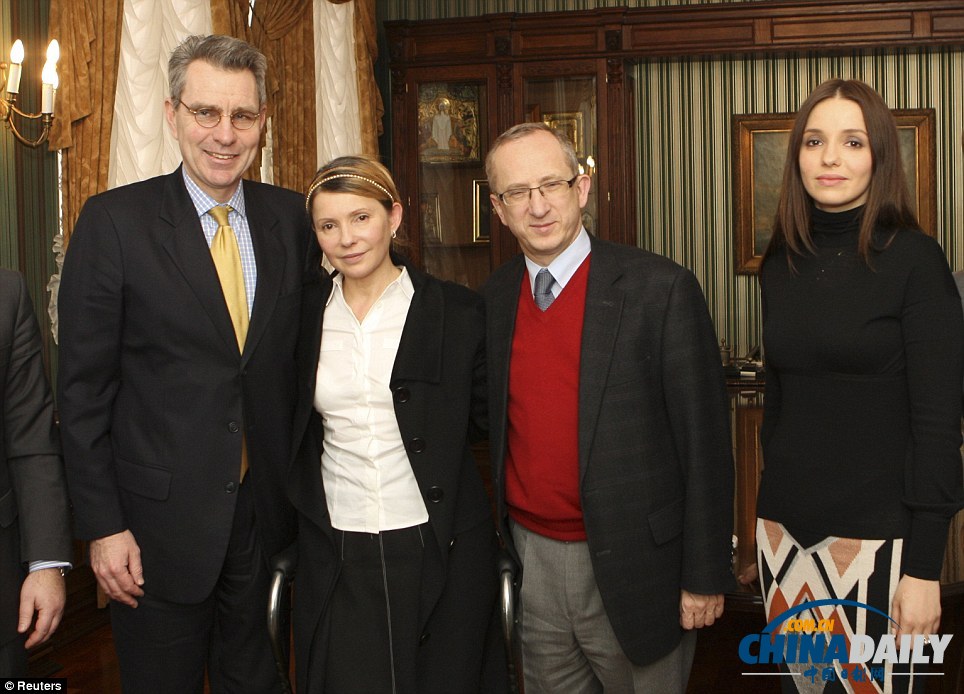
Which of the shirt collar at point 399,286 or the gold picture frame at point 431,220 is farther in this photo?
the gold picture frame at point 431,220

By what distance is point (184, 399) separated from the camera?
77.9 inches

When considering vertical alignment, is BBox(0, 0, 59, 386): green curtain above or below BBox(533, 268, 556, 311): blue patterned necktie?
above

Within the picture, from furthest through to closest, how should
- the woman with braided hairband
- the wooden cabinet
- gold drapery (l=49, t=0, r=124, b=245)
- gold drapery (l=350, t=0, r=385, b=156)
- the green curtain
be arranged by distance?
the wooden cabinet
gold drapery (l=350, t=0, r=385, b=156)
the green curtain
gold drapery (l=49, t=0, r=124, b=245)
the woman with braided hairband

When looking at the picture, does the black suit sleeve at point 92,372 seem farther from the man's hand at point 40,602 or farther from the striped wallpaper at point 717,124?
the striped wallpaper at point 717,124

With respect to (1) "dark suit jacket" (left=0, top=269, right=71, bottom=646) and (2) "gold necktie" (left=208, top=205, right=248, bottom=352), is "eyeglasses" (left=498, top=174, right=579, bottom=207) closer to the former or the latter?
(2) "gold necktie" (left=208, top=205, right=248, bottom=352)

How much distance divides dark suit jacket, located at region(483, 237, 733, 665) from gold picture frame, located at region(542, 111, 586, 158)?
4.49 metres

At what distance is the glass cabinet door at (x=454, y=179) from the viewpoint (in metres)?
6.41

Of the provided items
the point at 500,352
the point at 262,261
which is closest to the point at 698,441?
the point at 500,352

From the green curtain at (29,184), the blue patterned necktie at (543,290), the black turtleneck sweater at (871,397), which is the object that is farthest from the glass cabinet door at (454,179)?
the black turtleneck sweater at (871,397)

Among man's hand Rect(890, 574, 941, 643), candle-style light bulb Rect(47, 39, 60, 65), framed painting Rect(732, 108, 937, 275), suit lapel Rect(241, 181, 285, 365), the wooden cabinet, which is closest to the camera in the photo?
man's hand Rect(890, 574, 941, 643)

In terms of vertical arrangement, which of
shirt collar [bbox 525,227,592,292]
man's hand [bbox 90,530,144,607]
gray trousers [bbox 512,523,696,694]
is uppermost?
shirt collar [bbox 525,227,592,292]

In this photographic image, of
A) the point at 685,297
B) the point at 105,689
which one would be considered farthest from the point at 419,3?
the point at 685,297

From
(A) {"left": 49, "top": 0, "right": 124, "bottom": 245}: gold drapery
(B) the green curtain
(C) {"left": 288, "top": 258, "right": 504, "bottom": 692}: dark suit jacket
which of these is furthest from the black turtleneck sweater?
(B) the green curtain

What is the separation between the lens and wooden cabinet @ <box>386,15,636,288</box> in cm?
628
